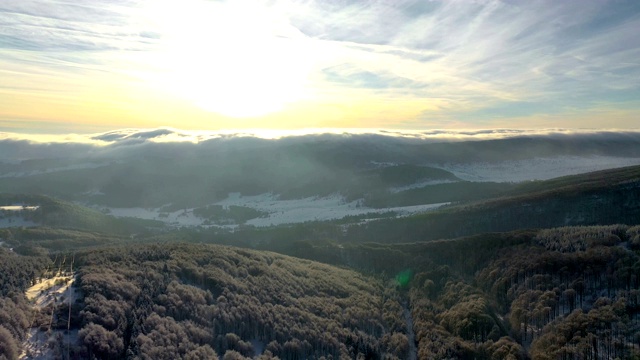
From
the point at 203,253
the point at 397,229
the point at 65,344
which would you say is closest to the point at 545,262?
the point at 203,253

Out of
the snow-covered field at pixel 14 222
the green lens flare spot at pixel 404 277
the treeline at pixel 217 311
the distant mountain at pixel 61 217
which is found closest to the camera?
the treeline at pixel 217 311

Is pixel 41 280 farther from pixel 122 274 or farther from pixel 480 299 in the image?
pixel 480 299

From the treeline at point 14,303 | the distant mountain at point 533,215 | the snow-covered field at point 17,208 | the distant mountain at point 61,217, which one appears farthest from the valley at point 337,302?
the snow-covered field at point 17,208

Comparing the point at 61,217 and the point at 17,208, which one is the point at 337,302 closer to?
the point at 61,217

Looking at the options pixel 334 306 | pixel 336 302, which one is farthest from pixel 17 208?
pixel 334 306

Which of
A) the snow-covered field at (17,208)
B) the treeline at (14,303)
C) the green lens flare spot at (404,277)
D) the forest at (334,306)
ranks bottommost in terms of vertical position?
the green lens flare spot at (404,277)

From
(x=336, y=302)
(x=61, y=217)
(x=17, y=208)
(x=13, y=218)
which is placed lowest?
(x=61, y=217)

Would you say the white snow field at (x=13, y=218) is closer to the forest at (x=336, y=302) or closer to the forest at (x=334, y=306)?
the forest at (x=336, y=302)

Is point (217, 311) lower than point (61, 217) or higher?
higher
